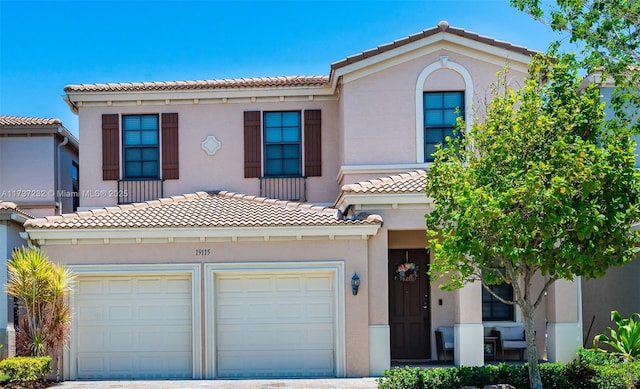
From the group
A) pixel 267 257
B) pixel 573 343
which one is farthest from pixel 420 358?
pixel 267 257

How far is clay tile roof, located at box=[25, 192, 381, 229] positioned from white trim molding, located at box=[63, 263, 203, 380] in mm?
919

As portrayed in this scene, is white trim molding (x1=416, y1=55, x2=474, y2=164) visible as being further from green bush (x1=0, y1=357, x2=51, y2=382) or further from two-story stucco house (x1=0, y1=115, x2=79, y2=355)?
two-story stucco house (x1=0, y1=115, x2=79, y2=355)

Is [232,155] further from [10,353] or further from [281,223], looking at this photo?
[10,353]

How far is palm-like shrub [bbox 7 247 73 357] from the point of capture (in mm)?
12719

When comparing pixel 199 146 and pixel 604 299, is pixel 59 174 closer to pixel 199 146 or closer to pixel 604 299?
pixel 199 146

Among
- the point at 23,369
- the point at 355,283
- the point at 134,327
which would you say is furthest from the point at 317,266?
the point at 23,369

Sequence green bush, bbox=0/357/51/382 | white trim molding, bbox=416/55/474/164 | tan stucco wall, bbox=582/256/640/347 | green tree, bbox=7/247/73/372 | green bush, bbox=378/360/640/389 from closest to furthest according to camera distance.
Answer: green bush, bbox=378/360/640/389 < green bush, bbox=0/357/51/382 < green tree, bbox=7/247/73/372 < white trim molding, bbox=416/55/474/164 < tan stucco wall, bbox=582/256/640/347

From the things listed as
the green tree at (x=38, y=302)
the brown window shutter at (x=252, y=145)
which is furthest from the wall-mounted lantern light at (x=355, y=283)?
the green tree at (x=38, y=302)

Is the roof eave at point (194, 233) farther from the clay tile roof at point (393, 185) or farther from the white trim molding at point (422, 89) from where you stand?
the white trim molding at point (422, 89)

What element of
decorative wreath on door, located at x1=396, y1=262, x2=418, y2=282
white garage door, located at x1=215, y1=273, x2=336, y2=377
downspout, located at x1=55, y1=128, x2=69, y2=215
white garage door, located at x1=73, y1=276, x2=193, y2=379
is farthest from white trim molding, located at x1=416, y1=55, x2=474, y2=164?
downspout, located at x1=55, y1=128, x2=69, y2=215

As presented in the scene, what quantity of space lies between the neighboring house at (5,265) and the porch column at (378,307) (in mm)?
8416

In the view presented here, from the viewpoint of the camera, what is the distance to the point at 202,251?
13812 millimetres

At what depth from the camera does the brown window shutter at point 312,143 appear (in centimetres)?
1723

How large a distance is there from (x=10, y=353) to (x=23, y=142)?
675 centimetres
